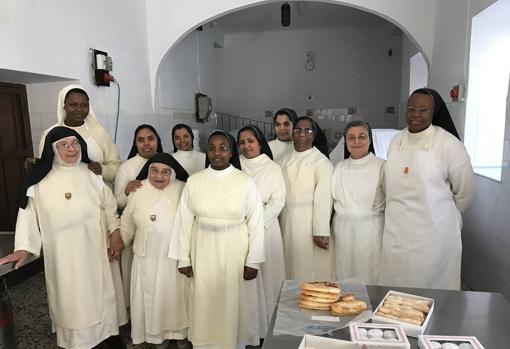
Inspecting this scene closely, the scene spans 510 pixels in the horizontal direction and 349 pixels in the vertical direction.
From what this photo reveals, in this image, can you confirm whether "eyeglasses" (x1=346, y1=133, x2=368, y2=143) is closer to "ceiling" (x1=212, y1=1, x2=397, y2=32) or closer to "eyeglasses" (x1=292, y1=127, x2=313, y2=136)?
"eyeglasses" (x1=292, y1=127, x2=313, y2=136)

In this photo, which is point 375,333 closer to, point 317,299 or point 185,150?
point 317,299

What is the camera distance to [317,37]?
300 inches

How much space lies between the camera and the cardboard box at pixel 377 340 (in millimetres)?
1141

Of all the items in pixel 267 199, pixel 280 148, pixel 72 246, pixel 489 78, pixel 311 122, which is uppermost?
pixel 489 78

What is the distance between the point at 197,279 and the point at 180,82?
4.24 metres

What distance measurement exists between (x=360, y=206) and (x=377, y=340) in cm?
150

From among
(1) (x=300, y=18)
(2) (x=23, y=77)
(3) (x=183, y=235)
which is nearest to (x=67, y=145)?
(3) (x=183, y=235)

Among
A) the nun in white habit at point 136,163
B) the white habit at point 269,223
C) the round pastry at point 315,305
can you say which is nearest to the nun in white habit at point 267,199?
the white habit at point 269,223

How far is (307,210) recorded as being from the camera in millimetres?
2830

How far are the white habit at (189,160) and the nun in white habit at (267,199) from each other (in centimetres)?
63

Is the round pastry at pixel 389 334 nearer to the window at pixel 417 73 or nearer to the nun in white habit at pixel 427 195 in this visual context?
the nun in white habit at pixel 427 195

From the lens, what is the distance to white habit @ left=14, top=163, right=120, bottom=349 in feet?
7.62

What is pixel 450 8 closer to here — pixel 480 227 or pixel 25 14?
pixel 480 227

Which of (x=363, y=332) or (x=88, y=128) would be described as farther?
(x=88, y=128)
